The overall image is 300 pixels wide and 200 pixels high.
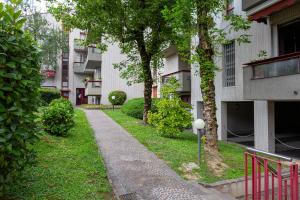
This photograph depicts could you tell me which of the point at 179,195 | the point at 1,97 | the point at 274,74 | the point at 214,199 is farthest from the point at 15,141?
the point at 274,74

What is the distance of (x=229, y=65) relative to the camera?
555 inches

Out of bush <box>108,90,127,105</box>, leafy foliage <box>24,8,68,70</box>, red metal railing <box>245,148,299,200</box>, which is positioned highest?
leafy foliage <box>24,8,68,70</box>

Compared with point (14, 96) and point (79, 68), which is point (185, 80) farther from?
point (79, 68)

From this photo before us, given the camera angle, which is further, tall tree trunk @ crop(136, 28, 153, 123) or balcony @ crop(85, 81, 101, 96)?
balcony @ crop(85, 81, 101, 96)

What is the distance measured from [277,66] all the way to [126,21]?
25.7ft

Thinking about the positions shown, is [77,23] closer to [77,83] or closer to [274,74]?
[274,74]

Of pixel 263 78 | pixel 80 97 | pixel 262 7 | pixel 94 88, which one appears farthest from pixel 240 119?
pixel 80 97

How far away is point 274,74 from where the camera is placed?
30.5 ft

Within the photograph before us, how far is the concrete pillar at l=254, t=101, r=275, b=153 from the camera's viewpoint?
37.1 ft

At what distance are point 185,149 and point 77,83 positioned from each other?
33.5 metres

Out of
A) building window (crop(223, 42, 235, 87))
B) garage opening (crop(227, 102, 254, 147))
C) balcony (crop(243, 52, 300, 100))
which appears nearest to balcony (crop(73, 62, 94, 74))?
garage opening (crop(227, 102, 254, 147))

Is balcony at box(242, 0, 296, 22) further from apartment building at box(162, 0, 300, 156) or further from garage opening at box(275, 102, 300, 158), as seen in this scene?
garage opening at box(275, 102, 300, 158)

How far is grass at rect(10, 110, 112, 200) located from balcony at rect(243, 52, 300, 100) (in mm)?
5980

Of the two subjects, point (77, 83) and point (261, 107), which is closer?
point (261, 107)
